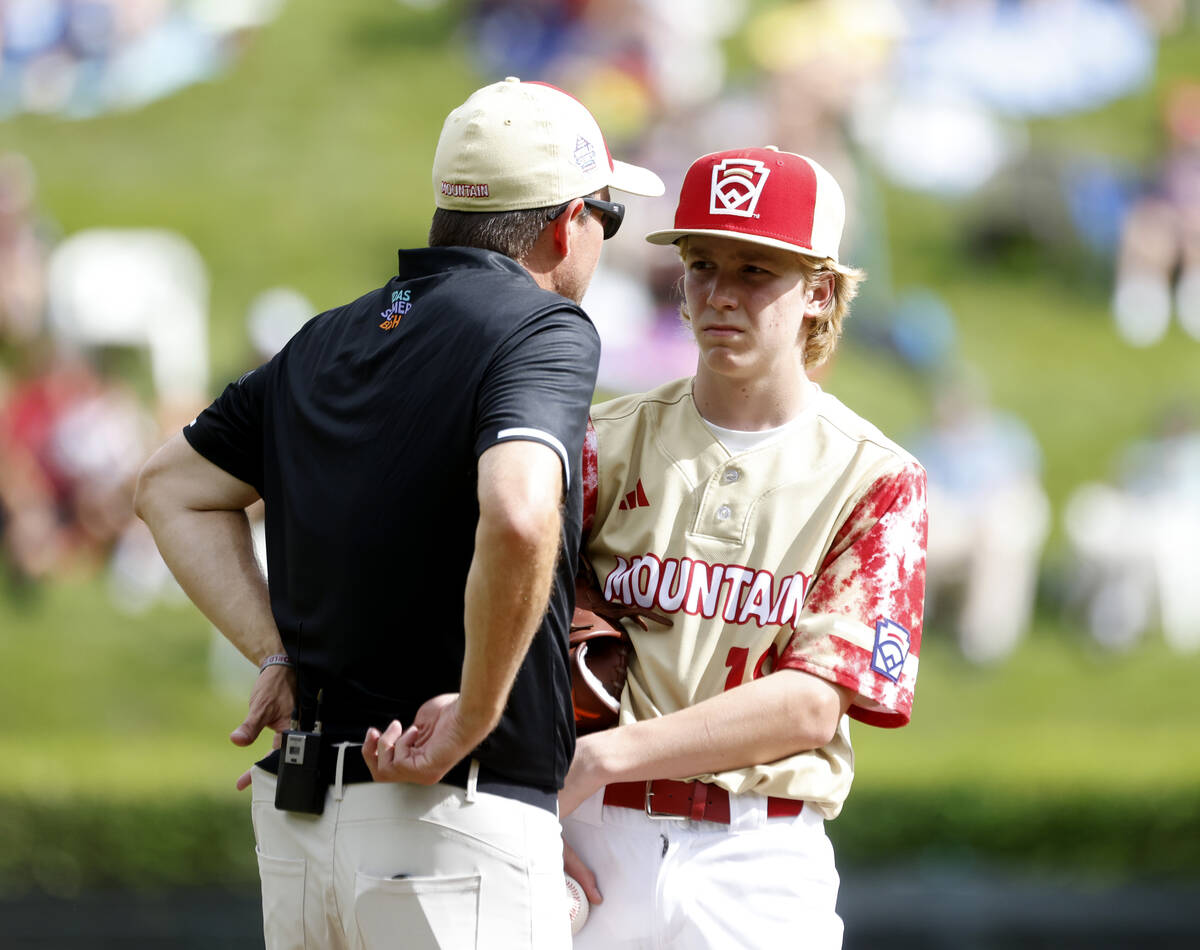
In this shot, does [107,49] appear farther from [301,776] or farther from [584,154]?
[301,776]

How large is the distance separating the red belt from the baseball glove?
138mm

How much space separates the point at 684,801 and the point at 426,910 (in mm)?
604

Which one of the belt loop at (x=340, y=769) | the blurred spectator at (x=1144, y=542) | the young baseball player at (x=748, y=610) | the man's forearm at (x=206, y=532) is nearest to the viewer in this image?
the belt loop at (x=340, y=769)

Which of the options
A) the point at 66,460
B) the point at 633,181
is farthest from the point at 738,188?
the point at 66,460

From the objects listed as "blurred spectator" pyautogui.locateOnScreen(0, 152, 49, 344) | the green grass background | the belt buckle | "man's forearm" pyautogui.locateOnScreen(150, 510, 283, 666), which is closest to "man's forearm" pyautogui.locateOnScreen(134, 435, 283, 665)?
"man's forearm" pyautogui.locateOnScreen(150, 510, 283, 666)

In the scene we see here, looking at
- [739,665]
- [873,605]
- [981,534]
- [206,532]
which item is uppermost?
[981,534]

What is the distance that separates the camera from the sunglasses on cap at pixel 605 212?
260 centimetres

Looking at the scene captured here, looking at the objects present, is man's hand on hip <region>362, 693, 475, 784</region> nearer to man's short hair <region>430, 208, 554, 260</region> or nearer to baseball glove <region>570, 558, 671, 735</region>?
baseball glove <region>570, 558, 671, 735</region>

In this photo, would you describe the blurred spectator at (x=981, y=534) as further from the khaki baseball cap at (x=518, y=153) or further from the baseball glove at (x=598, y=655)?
the khaki baseball cap at (x=518, y=153)

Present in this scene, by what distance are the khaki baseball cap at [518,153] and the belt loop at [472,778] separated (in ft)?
3.04

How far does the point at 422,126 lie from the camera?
13.0 m

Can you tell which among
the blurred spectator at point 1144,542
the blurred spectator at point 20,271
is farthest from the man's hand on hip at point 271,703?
the blurred spectator at point 20,271

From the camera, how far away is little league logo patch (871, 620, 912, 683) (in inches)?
106

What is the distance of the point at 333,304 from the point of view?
12.1m
